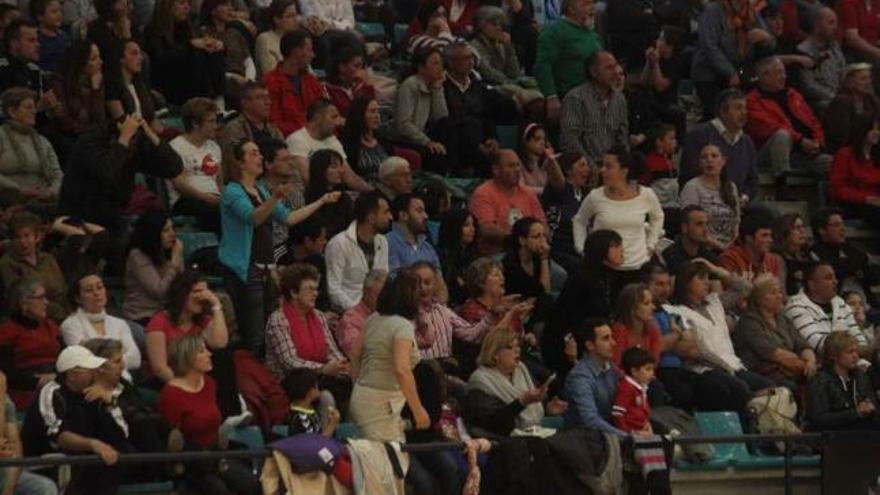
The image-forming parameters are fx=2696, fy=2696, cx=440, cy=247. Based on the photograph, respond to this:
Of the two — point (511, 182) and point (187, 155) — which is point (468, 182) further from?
point (187, 155)

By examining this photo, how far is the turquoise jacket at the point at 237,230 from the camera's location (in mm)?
16172

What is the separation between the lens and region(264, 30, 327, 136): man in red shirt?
60.8 feet

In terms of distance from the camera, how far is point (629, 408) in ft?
52.4

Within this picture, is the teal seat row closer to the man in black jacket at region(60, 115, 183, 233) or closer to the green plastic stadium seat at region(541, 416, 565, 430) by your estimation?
the green plastic stadium seat at region(541, 416, 565, 430)

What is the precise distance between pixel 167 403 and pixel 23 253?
5.20 ft

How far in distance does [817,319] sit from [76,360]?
19.8 feet

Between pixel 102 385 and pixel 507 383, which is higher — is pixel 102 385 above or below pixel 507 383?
above

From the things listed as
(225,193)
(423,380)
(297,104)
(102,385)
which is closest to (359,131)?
(297,104)

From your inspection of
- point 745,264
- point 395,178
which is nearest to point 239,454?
point 395,178

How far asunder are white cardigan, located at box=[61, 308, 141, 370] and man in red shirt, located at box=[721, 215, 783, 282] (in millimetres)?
4992

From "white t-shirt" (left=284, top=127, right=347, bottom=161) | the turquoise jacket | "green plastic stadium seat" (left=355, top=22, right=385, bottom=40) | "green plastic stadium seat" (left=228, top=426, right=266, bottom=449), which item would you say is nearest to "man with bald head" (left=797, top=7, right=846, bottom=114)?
"green plastic stadium seat" (left=355, top=22, right=385, bottom=40)

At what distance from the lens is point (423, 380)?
50.7 feet

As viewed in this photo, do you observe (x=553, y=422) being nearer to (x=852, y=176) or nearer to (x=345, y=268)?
(x=345, y=268)

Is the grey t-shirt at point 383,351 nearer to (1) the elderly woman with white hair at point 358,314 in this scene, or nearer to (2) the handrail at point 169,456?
(2) the handrail at point 169,456
